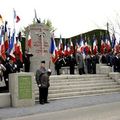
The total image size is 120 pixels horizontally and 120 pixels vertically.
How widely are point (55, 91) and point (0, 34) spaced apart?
481 centimetres

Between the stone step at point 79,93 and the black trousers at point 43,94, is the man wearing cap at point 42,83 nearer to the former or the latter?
the black trousers at point 43,94

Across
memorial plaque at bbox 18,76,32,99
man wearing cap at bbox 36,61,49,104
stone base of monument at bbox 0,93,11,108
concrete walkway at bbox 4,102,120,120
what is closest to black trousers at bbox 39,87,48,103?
man wearing cap at bbox 36,61,49,104

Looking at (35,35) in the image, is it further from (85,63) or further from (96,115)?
(96,115)

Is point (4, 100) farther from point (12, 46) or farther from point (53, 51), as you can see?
point (53, 51)

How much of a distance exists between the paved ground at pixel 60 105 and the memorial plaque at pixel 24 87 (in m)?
0.65

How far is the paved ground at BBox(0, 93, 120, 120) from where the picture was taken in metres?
16.3

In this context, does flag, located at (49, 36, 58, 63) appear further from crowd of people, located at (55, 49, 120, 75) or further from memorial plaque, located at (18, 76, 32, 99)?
memorial plaque, located at (18, 76, 32, 99)

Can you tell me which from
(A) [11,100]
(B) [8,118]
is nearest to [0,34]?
(A) [11,100]

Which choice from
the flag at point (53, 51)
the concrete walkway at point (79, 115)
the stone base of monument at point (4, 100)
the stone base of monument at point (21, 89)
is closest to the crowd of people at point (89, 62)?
the flag at point (53, 51)

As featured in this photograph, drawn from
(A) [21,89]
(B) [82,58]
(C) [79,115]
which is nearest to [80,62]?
(B) [82,58]

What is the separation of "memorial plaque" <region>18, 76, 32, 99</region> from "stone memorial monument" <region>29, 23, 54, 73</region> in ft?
29.9

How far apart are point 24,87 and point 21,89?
0.18m

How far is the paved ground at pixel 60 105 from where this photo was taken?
53.5 ft

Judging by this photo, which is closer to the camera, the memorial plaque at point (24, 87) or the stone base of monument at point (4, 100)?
the stone base of monument at point (4, 100)
